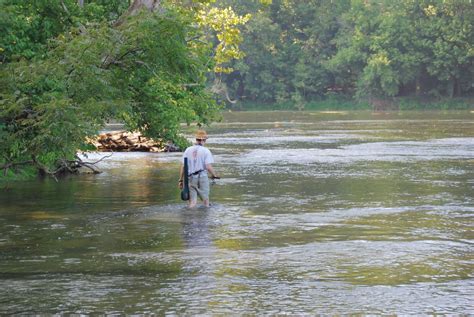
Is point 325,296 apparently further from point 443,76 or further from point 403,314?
point 443,76

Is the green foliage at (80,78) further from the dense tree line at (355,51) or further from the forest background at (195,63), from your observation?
the dense tree line at (355,51)

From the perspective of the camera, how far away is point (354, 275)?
12031mm

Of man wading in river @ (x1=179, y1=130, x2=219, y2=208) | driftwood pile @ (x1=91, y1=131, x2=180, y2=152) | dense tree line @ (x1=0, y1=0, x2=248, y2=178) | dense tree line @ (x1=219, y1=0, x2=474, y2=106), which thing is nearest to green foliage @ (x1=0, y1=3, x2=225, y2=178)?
dense tree line @ (x1=0, y1=0, x2=248, y2=178)

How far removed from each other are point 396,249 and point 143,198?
895cm

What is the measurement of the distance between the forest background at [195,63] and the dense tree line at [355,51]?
151mm

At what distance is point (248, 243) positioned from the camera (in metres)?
14.8

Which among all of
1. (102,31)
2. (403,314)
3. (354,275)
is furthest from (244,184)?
(403,314)

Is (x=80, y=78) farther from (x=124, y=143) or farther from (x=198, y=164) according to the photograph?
(x=124, y=143)

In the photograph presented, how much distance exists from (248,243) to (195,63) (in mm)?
8114

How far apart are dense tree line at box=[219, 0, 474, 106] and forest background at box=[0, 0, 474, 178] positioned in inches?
5.9

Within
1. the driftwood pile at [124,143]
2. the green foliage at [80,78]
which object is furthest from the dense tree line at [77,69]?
the driftwood pile at [124,143]

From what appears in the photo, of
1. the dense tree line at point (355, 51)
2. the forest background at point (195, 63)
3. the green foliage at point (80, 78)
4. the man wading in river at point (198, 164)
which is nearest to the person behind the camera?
the green foliage at point (80, 78)

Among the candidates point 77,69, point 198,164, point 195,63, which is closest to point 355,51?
point 195,63

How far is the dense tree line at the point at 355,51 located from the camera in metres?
97.7
